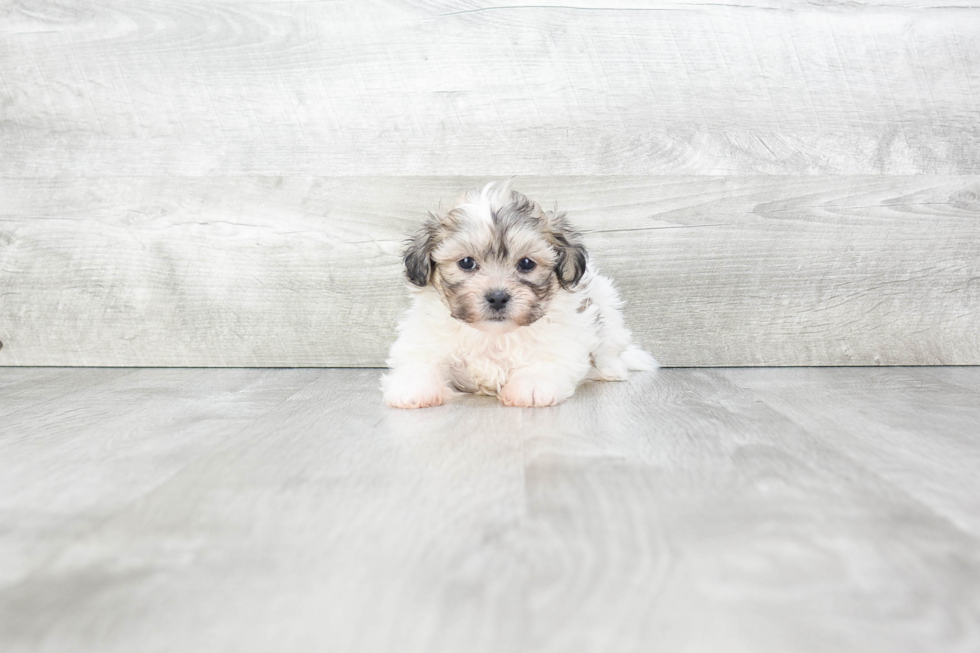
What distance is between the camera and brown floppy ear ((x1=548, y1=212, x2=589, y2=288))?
7.15 feet

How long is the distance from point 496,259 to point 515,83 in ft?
2.77

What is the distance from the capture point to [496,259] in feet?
6.92

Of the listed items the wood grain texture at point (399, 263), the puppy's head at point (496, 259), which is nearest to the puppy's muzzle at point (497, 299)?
the puppy's head at point (496, 259)

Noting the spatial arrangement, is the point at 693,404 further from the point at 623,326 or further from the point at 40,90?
the point at 40,90

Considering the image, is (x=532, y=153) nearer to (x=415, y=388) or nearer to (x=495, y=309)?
(x=495, y=309)

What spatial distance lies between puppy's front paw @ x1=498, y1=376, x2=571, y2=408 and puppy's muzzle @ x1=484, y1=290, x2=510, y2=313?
0.22 meters

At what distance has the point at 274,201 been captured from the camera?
8.78 feet

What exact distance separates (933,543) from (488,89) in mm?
2060

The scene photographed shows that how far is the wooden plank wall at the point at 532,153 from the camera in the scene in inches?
103

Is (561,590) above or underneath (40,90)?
underneath

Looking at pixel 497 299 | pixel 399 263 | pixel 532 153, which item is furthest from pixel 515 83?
pixel 497 299

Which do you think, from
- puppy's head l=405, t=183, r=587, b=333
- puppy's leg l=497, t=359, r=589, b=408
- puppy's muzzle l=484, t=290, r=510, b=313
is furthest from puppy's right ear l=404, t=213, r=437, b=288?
puppy's leg l=497, t=359, r=589, b=408

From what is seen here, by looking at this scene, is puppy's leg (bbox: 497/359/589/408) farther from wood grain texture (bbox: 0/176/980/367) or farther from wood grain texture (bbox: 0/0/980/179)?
wood grain texture (bbox: 0/0/980/179)

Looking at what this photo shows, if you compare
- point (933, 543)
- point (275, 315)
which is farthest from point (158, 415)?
point (933, 543)
